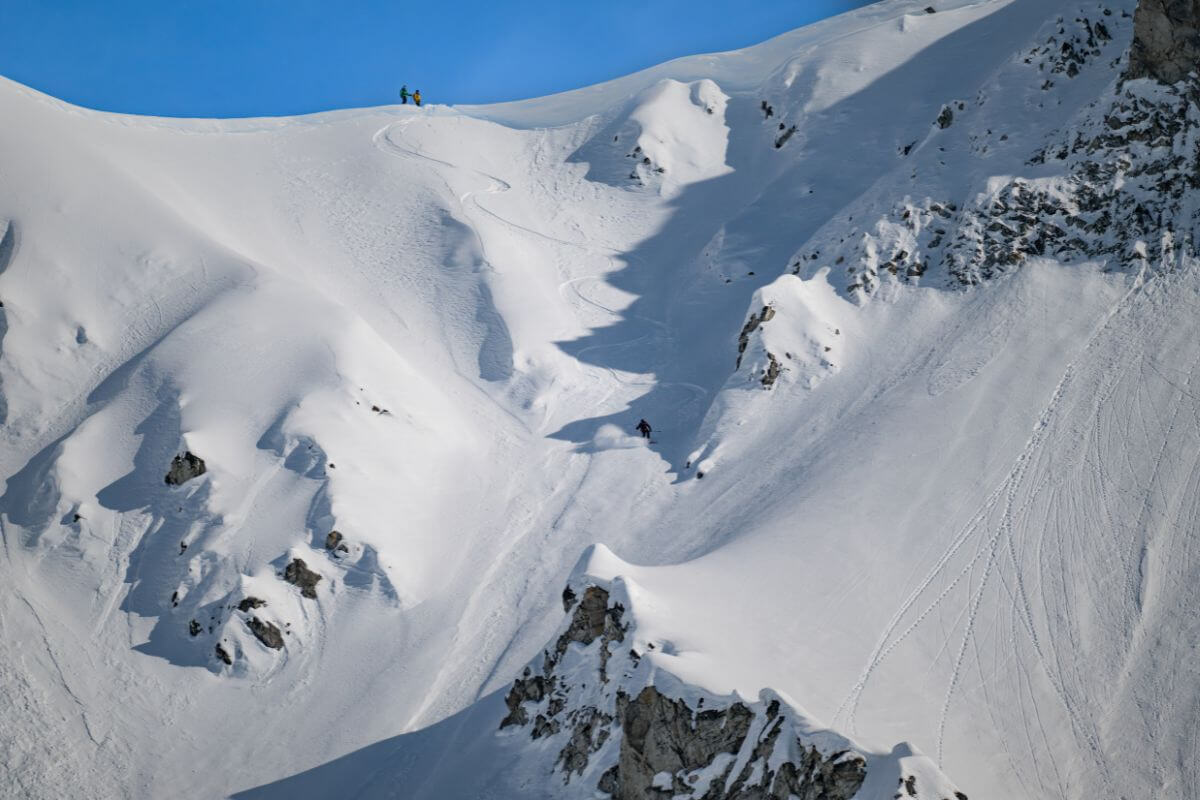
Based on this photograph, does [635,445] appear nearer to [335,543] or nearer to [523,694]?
[335,543]

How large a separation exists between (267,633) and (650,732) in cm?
1289

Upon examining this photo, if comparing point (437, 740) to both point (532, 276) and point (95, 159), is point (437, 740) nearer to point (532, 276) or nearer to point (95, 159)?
point (532, 276)


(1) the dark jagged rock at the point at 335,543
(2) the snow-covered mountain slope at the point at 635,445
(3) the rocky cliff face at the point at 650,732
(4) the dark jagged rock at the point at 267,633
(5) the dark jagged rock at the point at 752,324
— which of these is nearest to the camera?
(3) the rocky cliff face at the point at 650,732

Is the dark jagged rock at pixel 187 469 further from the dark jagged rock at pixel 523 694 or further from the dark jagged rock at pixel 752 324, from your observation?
the dark jagged rock at pixel 752 324

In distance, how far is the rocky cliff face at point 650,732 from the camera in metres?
16.9

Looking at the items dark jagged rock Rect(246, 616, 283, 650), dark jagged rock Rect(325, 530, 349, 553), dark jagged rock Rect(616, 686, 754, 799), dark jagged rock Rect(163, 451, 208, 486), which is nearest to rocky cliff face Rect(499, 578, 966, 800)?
Answer: dark jagged rock Rect(616, 686, 754, 799)

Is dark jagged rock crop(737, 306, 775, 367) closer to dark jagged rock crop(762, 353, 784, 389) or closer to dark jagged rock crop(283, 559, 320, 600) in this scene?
dark jagged rock crop(762, 353, 784, 389)

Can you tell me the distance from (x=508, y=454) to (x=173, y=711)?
11.6 m

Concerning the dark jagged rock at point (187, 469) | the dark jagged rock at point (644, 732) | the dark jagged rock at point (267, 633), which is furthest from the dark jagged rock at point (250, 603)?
the dark jagged rock at point (644, 732)

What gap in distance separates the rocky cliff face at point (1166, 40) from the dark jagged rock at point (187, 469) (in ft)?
98.4

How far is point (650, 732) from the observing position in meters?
19.8

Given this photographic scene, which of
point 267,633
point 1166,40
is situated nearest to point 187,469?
point 267,633

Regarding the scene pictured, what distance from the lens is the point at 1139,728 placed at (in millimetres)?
20891

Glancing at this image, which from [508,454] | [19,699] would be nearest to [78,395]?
[19,699]
